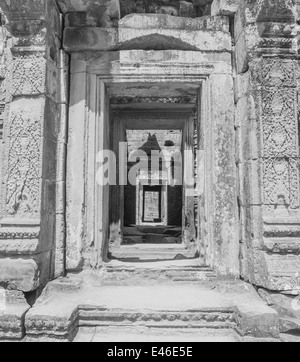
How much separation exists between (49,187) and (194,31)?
250 centimetres

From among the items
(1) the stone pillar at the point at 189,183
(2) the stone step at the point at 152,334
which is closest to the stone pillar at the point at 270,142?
(2) the stone step at the point at 152,334

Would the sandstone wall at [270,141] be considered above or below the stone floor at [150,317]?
above

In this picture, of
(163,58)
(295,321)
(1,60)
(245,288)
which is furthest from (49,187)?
(295,321)

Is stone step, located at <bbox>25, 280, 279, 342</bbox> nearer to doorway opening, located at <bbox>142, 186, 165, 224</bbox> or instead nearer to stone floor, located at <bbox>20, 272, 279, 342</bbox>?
stone floor, located at <bbox>20, 272, 279, 342</bbox>

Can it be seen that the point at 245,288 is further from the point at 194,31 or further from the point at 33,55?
the point at 33,55

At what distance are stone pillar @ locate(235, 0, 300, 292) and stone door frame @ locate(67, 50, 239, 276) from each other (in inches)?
10.3

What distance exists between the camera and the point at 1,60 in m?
3.93

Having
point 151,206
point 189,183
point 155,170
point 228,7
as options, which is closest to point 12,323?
point 228,7

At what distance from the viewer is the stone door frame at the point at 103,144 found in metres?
3.79

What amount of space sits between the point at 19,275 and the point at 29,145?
1.28 m

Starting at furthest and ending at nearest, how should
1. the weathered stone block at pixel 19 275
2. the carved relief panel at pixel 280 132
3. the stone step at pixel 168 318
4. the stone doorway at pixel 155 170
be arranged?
the stone doorway at pixel 155 170 < the carved relief panel at pixel 280 132 < the weathered stone block at pixel 19 275 < the stone step at pixel 168 318

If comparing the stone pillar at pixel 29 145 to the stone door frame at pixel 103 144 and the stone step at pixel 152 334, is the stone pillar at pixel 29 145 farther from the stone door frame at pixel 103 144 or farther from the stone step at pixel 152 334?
the stone step at pixel 152 334

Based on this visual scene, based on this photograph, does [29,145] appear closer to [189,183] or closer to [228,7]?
[228,7]

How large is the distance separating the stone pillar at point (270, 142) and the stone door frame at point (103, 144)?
0.86 feet
